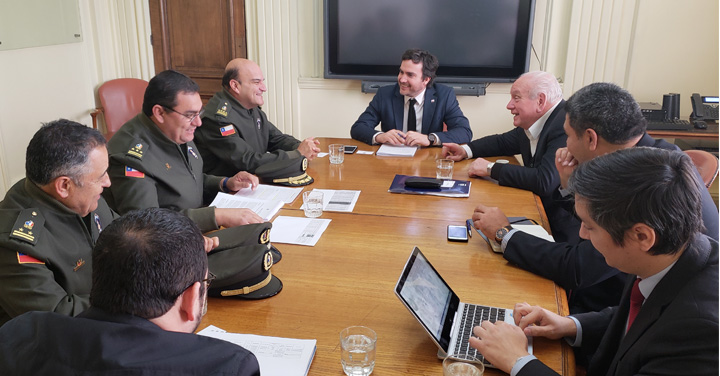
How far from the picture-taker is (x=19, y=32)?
13.0 feet

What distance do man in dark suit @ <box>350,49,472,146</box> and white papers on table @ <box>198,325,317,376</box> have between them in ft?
7.33

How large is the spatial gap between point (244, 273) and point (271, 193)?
1.02 m

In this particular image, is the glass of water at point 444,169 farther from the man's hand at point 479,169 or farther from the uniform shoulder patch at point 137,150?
the uniform shoulder patch at point 137,150

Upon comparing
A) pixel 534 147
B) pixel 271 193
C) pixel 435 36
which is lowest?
pixel 271 193

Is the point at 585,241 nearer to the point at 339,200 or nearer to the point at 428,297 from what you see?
the point at 428,297

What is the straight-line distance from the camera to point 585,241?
5.83 ft

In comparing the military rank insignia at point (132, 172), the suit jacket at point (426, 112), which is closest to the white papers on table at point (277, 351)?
the military rank insignia at point (132, 172)

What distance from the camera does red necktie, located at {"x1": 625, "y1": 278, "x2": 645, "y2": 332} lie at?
135cm

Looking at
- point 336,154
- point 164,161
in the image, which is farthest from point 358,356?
point 336,154

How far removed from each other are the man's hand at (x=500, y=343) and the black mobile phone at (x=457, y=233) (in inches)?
25.4

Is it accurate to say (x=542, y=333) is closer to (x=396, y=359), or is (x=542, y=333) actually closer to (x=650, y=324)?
(x=650, y=324)

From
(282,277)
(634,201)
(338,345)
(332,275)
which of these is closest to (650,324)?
(634,201)

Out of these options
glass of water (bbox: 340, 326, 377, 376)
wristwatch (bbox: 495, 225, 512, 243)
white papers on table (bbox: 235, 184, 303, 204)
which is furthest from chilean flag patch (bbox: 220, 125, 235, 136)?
glass of water (bbox: 340, 326, 377, 376)

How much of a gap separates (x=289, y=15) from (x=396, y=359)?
13.2 feet
